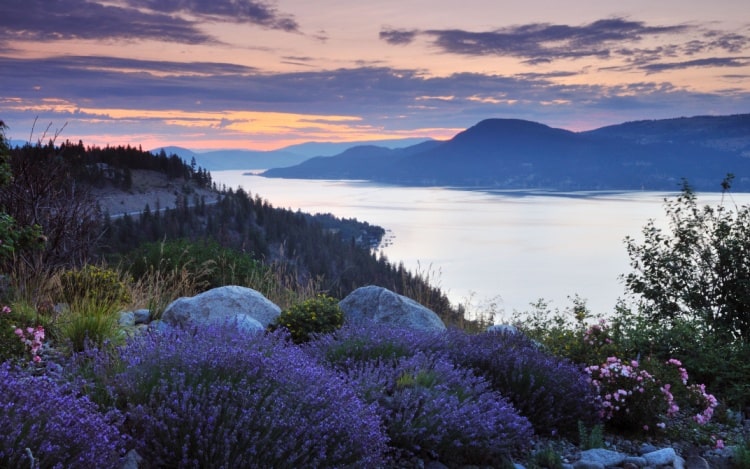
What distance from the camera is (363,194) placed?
17912 centimetres

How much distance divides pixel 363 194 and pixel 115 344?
17365 cm

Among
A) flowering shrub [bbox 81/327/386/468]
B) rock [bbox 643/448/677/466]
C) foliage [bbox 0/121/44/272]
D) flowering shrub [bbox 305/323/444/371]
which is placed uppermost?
foliage [bbox 0/121/44/272]

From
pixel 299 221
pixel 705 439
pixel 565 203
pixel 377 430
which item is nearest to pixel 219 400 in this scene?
pixel 377 430

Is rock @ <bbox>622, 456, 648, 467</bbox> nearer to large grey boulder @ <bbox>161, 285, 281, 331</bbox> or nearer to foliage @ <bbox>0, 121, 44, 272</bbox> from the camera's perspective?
large grey boulder @ <bbox>161, 285, 281, 331</bbox>

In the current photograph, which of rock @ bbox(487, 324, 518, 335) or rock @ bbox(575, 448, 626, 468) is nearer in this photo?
rock @ bbox(575, 448, 626, 468)

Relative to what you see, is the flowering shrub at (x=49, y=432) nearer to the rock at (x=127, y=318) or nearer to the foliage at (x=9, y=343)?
the foliage at (x=9, y=343)

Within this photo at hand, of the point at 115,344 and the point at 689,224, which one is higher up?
the point at 689,224

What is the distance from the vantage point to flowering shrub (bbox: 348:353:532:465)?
13.9ft

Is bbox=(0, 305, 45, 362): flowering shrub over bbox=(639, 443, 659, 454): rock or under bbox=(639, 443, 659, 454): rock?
over

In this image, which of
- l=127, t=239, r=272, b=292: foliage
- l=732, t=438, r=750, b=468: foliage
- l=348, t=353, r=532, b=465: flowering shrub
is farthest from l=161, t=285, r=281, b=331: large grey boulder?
l=732, t=438, r=750, b=468: foliage

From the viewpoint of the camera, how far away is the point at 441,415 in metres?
4.25

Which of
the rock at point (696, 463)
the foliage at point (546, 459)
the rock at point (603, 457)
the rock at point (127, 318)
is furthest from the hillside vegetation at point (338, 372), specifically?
the rock at point (127, 318)

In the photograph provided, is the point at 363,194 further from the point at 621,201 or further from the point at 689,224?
the point at 689,224

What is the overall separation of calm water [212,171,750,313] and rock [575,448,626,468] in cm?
1306
